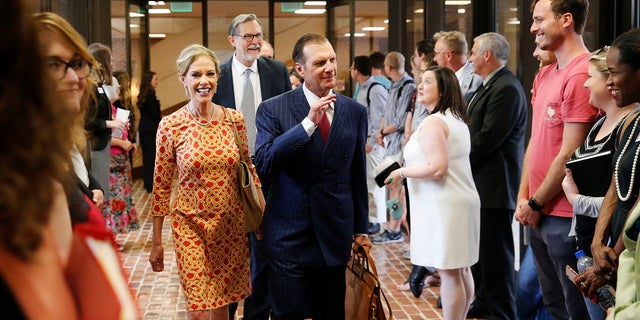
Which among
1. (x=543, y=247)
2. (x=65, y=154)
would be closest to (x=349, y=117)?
(x=543, y=247)

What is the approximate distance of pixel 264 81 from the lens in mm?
5906

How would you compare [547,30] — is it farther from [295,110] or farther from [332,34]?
[332,34]

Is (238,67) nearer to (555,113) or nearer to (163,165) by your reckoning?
(163,165)

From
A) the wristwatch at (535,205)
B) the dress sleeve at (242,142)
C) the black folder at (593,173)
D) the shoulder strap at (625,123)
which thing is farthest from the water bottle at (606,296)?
the dress sleeve at (242,142)

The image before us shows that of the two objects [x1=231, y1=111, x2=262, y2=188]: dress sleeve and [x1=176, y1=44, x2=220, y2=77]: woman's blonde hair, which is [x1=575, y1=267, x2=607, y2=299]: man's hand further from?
[x1=176, y1=44, x2=220, y2=77]: woman's blonde hair

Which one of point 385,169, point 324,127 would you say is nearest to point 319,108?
point 324,127

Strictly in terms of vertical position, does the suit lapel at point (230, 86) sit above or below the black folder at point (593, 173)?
above

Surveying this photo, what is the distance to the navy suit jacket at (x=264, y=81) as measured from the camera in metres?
5.79

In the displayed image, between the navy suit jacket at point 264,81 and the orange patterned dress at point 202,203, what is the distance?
1192mm

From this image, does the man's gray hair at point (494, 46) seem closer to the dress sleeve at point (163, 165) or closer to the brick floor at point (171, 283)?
the brick floor at point (171, 283)

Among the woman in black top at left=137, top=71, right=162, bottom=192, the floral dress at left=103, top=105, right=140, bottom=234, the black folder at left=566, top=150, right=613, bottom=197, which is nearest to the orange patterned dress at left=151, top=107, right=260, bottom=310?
the black folder at left=566, top=150, right=613, bottom=197

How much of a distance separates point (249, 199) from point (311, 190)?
47 cm

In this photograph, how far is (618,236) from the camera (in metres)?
3.38

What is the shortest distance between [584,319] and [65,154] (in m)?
3.51
